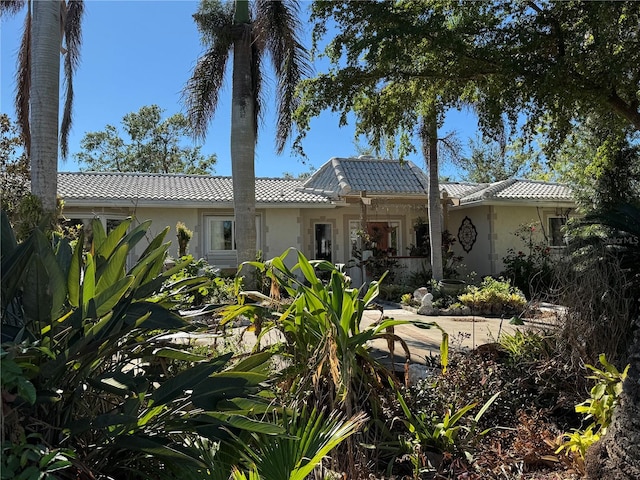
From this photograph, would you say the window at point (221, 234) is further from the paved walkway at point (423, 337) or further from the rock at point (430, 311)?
the rock at point (430, 311)

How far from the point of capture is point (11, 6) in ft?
43.7

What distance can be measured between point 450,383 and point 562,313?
1646 millimetres

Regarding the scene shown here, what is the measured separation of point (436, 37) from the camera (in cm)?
673

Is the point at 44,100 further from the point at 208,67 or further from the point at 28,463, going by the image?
the point at 28,463

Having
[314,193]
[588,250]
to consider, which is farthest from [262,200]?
[588,250]

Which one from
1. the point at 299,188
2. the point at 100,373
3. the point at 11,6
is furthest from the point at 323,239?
the point at 100,373

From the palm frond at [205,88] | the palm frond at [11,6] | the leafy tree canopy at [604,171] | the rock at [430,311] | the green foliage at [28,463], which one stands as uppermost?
the palm frond at [11,6]

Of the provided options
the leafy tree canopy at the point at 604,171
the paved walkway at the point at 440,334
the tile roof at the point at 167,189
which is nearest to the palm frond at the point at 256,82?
the tile roof at the point at 167,189

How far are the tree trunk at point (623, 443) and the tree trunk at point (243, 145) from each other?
9969 mm

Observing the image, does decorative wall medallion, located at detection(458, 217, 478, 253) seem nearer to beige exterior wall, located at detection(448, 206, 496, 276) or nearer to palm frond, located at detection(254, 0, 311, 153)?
beige exterior wall, located at detection(448, 206, 496, 276)

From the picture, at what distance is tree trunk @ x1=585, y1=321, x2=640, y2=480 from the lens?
9.09ft

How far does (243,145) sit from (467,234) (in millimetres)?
11354

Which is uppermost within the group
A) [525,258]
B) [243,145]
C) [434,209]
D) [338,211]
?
[243,145]

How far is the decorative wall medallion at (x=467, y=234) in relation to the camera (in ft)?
64.4
